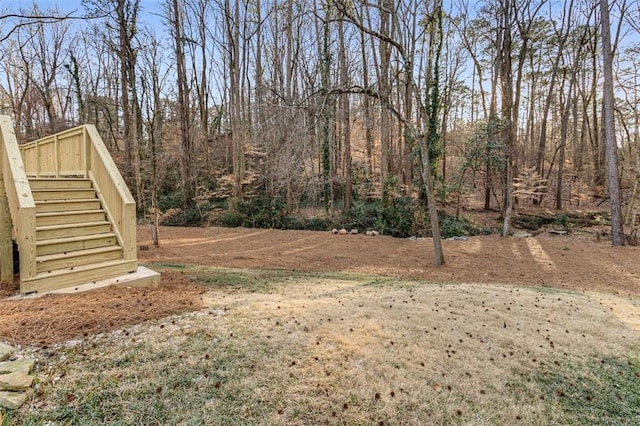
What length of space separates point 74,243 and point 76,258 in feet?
0.96

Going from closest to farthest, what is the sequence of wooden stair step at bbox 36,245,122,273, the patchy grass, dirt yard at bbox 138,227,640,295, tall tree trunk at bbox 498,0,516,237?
the patchy grass
wooden stair step at bbox 36,245,122,273
dirt yard at bbox 138,227,640,295
tall tree trunk at bbox 498,0,516,237

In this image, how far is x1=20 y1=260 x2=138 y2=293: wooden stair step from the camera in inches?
141

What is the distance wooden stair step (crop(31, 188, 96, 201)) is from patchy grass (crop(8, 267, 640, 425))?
10.2 feet

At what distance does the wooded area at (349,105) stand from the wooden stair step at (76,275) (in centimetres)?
576

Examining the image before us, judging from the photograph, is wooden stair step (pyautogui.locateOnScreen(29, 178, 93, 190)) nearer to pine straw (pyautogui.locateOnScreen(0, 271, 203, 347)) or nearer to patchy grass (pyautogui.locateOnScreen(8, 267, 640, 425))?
pine straw (pyautogui.locateOnScreen(0, 271, 203, 347))

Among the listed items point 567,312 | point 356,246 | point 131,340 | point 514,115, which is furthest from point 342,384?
point 514,115

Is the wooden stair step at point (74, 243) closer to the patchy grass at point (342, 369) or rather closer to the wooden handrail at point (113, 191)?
the wooden handrail at point (113, 191)

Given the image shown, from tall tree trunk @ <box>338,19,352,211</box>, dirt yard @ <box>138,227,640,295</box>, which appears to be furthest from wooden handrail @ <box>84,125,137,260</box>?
tall tree trunk @ <box>338,19,352,211</box>

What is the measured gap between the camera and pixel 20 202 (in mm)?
3621

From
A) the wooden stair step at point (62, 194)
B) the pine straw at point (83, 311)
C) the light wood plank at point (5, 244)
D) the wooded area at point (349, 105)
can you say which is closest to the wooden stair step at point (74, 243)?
the light wood plank at point (5, 244)

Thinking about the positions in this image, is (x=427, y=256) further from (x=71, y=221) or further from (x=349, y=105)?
(x=349, y=105)

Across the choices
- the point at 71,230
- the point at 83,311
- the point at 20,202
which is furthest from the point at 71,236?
the point at 83,311

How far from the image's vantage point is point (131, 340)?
2568mm

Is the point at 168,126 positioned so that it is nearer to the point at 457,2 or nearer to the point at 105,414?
the point at 457,2
